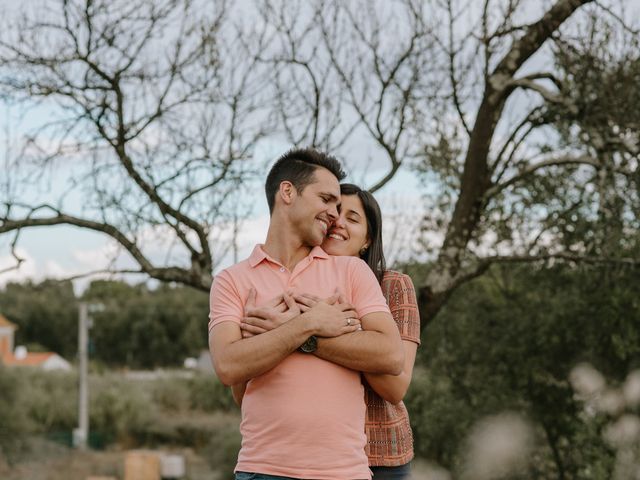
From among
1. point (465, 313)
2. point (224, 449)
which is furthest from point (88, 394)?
point (465, 313)

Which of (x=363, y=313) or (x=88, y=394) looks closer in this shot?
(x=363, y=313)

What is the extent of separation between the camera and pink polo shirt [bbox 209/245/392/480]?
2.20m

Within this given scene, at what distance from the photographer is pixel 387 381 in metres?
2.42

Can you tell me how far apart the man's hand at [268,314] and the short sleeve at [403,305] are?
0.45 m

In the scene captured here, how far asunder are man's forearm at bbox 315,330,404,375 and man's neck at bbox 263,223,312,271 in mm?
305

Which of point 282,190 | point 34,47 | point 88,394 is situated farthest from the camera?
point 88,394

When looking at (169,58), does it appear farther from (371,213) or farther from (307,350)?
(307,350)

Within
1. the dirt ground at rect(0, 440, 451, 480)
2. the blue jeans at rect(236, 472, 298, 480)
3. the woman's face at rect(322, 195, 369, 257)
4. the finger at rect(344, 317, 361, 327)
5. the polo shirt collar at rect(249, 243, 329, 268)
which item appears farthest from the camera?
the dirt ground at rect(0, 440, 451, 480)

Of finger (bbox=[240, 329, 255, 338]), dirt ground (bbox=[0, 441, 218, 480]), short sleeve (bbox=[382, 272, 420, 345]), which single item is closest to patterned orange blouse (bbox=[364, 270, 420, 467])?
short sleeve (bbox=[382, 272, 420, 345])

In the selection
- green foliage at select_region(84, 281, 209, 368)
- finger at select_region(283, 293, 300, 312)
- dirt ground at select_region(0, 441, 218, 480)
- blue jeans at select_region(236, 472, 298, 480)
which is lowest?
dirt ground at select_region(0, 441, 218, 480)

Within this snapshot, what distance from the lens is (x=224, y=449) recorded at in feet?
39.8

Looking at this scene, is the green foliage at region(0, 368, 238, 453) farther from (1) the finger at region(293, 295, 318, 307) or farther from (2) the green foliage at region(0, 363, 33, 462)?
(1) the finger at region(293, 295, 318, 307)

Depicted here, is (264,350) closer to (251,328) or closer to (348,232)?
(251,328)

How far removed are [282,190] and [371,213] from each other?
1.62 feet
